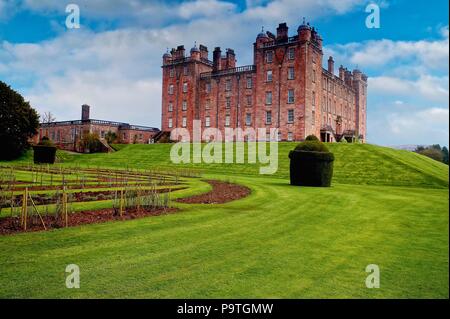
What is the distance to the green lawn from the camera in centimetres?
517

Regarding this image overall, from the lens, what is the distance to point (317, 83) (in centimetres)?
4903

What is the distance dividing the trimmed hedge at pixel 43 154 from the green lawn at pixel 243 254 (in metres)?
30.4

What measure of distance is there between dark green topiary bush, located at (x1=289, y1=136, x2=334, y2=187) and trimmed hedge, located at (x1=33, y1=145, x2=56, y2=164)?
1085 inches

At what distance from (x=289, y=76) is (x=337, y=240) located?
41755mm

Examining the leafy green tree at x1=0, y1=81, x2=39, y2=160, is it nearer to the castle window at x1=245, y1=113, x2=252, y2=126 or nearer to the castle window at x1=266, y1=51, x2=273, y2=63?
the castle window at x1=245, y1=113, x2=252, y2=126

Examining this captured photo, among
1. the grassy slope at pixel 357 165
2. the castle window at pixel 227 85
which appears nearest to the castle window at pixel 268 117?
the castle window at pixel 227 85

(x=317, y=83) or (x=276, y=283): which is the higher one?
(x=317, y=83)

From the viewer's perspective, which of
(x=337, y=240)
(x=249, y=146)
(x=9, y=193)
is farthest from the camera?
(x=249, y=146)

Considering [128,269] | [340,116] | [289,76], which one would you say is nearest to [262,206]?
[128,269]

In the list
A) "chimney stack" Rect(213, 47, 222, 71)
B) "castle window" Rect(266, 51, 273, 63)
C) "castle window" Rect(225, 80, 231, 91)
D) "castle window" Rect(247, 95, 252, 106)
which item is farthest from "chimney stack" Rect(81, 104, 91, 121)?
"castle window" Rect(266, 51, 273, 63)

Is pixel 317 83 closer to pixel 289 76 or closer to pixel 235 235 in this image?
pixel 289 76

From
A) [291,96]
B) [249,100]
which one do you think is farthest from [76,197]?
[249,100]

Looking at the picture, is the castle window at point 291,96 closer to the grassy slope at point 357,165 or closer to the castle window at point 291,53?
the castle window at point 291,53

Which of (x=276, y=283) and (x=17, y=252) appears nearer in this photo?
(x=276, y=283)
